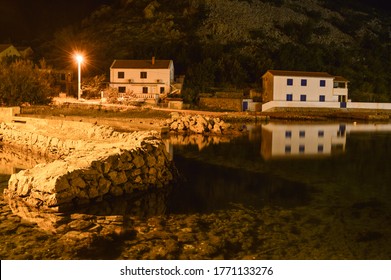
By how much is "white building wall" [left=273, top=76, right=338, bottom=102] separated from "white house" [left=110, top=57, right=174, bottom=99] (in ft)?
40.5

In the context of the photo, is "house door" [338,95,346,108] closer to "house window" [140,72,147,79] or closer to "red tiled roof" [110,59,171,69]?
"red tiled roof" [110,59,171,69]

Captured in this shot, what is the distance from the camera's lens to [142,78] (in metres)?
46.2

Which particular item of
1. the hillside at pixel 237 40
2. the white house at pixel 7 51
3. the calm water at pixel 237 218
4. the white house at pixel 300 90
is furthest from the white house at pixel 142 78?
the calm water at pixel 237 218

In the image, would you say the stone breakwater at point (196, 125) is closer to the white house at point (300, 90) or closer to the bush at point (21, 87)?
the bush at point (21, 87)

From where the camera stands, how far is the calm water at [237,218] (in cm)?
801

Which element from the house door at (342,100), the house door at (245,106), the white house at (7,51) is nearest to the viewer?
the house door at (245,106)

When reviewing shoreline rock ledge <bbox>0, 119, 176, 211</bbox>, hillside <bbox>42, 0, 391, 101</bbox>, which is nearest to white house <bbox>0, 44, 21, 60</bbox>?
hillside <bbox>42, 0, 391, 101</bbox>

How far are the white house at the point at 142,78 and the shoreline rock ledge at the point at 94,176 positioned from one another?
31569 mm

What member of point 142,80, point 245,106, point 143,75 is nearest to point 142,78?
point 142,80

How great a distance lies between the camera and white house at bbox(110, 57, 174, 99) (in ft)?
150

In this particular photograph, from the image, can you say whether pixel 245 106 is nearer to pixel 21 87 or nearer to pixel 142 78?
pixel 142 78

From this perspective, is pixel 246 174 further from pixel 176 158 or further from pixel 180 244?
pixel 180 244

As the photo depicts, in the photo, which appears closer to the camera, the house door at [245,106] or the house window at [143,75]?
the house door at [245,106]

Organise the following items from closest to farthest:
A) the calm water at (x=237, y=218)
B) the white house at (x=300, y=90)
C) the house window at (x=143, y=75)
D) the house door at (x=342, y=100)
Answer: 1. the calm water at (x=237, y=218)
2. the house window at (x=143, y=75)
3. the white house at (x=300, y=90)
4. the house door at (x=342, y=100)
